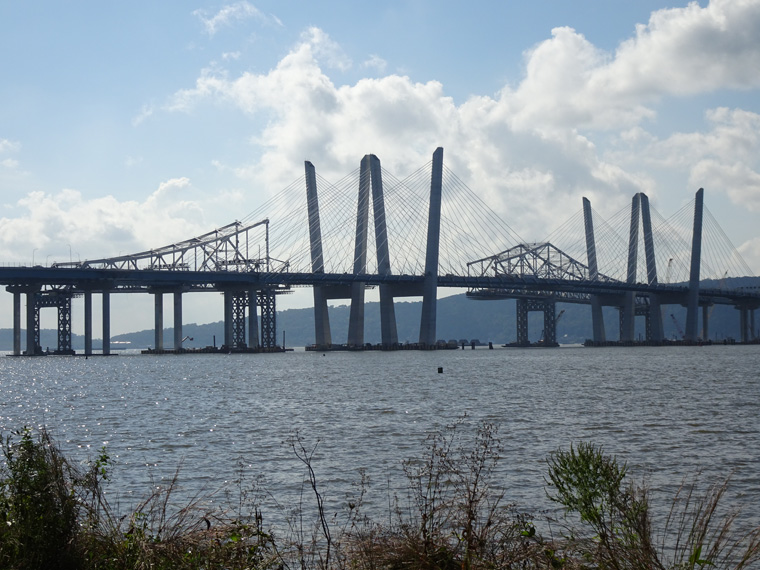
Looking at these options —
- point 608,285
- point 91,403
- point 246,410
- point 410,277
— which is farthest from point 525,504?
point 608,285

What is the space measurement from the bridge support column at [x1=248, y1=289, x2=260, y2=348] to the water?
6891cm

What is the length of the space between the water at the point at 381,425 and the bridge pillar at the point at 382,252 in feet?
170

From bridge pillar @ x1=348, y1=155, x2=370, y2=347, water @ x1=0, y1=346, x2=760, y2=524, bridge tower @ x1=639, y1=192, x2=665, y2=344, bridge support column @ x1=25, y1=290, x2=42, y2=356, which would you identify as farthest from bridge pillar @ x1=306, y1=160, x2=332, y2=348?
water @ x1=0, y1=346, x2=760, y2=524

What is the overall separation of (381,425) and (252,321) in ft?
325

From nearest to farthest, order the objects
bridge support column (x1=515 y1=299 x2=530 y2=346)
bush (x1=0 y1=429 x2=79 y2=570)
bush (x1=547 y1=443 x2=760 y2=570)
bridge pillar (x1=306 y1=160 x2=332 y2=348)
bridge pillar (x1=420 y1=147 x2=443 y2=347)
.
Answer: bush (x1=547 y1=443 x2=760 y2=570)
bush (x1=0 y1=429 x2=79 y2=570)
bridge pillar (x1=420 y1=147 x2=443 y2=347)
bridge pillar (x1=306 y1=160 x2=332 y2=348)
bridge support column (x1=515 y1=299 x2=530 y2=346)

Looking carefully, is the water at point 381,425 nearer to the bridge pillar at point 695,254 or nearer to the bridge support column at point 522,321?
the bridge pillar at point 695,254

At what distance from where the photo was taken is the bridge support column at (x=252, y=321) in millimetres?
122438

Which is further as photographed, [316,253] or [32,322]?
[32,322]

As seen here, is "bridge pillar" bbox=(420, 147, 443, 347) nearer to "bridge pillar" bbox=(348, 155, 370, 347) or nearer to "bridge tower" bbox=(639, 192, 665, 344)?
"bridge pillar" bbox=(348, 155, 370, 347)

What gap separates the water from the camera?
17.7 meters

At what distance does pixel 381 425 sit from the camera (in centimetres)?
2703

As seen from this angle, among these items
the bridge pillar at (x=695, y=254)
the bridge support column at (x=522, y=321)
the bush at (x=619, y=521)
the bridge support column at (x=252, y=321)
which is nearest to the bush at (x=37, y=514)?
the bush at (x=619, y=521)

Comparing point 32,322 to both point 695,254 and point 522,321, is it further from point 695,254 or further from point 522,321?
point 522,321

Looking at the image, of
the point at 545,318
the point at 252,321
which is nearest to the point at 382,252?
the point at 252,321
